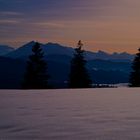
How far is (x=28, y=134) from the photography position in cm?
389

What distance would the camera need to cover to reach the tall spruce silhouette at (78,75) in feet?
158

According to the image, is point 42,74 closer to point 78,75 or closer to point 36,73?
point 36,73

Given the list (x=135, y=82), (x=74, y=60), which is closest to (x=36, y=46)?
(x=74, y=60)

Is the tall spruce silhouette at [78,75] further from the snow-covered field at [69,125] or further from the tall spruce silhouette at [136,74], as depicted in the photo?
the snow-covered field at [69,125]

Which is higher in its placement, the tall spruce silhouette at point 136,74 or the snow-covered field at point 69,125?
the tall spruce silhouette at point 136,74

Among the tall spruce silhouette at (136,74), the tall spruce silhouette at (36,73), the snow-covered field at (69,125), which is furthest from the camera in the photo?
the tall spruce silhouette at (136,74)

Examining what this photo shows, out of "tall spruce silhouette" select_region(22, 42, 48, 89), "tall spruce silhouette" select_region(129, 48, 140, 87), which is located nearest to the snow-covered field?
"tall spruce silhouette" select_region(22, 42, 48, 89)

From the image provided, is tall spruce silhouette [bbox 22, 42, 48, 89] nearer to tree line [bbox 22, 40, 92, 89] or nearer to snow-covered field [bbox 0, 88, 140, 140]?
tree line [bbox 22, 40, 92, 89]

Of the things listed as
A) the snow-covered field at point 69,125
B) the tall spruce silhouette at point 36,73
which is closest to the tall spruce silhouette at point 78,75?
the tall spruce silhouette at point 36,73

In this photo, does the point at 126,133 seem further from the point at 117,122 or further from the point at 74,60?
the point at 74,60

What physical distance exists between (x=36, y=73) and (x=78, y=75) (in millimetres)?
4890

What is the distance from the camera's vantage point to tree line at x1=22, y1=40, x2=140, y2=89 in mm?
47156

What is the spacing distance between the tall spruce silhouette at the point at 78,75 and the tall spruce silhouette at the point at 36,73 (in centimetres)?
319

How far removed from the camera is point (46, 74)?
48.2 metres
